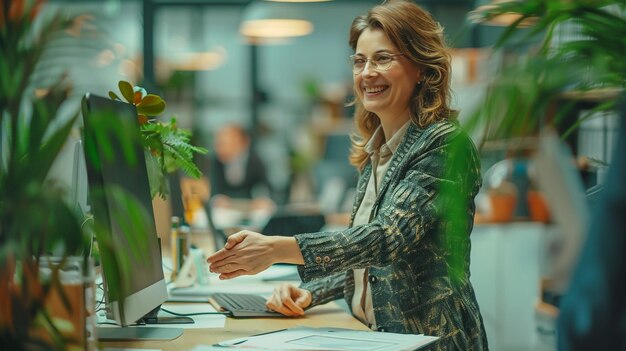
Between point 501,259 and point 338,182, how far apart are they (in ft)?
7.07

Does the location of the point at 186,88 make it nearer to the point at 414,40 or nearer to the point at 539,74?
the point at 414,40

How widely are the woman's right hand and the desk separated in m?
0.03

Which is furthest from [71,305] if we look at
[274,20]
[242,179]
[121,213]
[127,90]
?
[242,179]

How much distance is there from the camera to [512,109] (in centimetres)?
94

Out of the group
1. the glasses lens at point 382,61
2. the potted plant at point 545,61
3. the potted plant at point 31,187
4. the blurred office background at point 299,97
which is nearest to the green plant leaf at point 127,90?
the glasses lens at point 382,61

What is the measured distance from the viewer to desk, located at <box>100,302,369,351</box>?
5.78 feet

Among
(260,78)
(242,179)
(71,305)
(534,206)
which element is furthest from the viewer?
(260,78)

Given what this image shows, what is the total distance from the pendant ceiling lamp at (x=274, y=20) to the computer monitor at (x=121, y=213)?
4.20 m

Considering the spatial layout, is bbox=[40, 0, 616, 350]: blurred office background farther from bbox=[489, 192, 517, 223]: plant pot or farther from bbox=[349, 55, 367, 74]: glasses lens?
bbox=[349, 55, 367, 74]: glasses lens

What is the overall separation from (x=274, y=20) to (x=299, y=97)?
452 cm

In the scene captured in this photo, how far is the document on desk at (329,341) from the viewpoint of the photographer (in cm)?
160

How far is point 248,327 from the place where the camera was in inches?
78.5

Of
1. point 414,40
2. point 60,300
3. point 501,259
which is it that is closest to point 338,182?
point 501,259

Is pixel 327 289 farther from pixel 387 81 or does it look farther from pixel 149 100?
pixel 149 100
